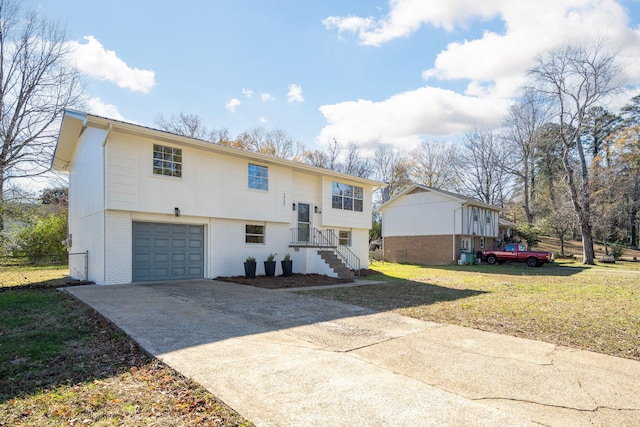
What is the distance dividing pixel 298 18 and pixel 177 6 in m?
3.98

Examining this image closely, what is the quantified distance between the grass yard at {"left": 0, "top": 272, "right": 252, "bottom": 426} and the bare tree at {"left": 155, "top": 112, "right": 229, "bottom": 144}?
30.1 metres

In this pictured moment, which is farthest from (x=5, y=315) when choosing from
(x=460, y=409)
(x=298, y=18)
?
(x=298, y=18)

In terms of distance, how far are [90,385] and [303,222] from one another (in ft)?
46.1

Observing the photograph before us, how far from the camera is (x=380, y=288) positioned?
12.6 meters

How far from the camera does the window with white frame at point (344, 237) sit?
19559 mm

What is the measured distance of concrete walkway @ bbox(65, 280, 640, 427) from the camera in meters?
3.26

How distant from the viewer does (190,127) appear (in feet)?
114

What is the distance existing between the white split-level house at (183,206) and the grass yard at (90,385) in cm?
622

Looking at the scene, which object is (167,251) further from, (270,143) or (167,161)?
(270,143)

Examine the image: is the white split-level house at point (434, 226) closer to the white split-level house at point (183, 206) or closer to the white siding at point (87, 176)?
the white split-level house at point (183, 206)

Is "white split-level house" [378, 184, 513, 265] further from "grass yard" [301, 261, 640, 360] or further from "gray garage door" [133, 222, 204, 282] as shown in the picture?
"gray garage door" [133, 222, 204, 282]

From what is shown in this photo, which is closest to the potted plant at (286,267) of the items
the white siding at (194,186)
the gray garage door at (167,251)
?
the white siding at (194,186)

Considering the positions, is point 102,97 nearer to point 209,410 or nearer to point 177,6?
point 177,6

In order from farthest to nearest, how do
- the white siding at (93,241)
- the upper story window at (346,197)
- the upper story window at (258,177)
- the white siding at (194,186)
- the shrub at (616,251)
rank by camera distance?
the shrub at (616,251) < the upper story window at (346,197) < the upper story window at (258,177) < the white siding at (93,241) < the white siding at (194,186)
